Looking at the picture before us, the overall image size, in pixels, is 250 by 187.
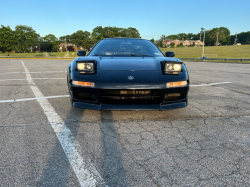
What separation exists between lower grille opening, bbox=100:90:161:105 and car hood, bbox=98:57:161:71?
418mm

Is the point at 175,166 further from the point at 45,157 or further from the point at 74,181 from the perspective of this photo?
the point at 45,157

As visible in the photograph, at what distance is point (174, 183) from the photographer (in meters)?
1.56

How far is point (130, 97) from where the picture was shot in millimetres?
2723

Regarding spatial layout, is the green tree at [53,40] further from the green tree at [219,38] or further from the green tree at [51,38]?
the green tree at [219,38]

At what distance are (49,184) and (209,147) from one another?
1633 millimetres

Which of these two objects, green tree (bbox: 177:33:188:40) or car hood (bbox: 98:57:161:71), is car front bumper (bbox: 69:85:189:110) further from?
green tree (bbox: 177:33:188:40)

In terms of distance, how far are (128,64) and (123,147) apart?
145 centimetres

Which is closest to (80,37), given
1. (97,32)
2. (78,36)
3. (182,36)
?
(78,36)

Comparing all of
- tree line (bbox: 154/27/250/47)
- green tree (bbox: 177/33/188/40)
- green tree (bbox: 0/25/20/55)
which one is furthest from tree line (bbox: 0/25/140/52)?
A: green tree (bbox: 177/33/188/40)

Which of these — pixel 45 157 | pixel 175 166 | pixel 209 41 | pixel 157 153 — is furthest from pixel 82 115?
pixel 209 41

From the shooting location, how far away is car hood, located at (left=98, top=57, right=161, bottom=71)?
9.84 ft

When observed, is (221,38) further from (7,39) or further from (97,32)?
(7,39)

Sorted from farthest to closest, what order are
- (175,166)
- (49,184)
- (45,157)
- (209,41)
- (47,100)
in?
(209,41)
(47,100)
(45,157)
(175,166)
(49,184)

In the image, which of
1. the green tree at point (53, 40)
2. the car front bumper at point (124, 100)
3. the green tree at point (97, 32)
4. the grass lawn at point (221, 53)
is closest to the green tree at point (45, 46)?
the green tree at point (53, 40)
